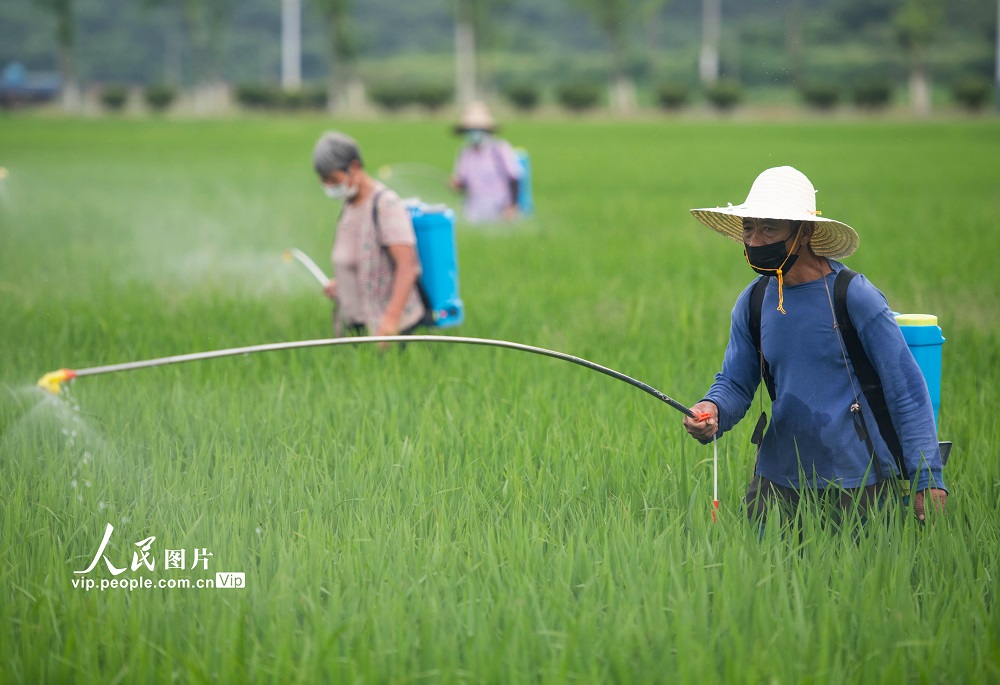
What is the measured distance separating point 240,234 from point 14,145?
63.8 feet

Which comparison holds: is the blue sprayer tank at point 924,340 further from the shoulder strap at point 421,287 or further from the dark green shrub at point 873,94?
the dark green shrub at point 873,94

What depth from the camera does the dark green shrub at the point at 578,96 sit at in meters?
53.3

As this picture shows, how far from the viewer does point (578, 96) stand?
175 feet

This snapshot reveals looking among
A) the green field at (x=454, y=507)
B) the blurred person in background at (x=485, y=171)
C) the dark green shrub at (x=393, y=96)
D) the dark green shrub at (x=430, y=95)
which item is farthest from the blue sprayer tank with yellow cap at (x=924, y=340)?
the dark green shrub at (x=393, y=96)

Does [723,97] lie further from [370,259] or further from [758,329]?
[758,329]

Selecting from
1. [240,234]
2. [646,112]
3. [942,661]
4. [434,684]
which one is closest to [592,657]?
[434,684]

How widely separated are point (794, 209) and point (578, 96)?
2017 inches

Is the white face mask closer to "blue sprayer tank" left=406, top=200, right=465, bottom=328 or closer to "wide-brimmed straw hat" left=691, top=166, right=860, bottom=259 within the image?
"blue sprayer tank" left=406, top=200, right=465, bottom=328

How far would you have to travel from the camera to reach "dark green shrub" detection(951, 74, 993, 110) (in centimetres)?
4438

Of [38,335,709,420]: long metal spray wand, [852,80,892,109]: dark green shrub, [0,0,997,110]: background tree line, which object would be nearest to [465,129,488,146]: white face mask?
[38,335,709,420]: long metal spray wand

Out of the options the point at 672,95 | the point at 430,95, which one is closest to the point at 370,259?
the point at 672,95

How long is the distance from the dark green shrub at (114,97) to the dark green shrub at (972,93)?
37.7m

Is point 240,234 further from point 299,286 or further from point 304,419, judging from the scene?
point 304,419

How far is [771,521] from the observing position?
10.8 ft
